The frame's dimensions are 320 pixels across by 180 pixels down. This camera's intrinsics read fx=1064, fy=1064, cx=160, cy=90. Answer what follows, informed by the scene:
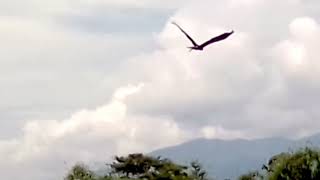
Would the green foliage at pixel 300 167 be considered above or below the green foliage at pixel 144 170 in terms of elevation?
below

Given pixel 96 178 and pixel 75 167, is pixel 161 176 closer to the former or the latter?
pixel 75 167

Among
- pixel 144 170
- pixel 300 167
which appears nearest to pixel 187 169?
pixel 144 170

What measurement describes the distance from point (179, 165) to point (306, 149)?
36.8 m

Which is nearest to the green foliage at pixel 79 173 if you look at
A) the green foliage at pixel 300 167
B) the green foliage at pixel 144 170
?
the green foliage at pixel 144 170

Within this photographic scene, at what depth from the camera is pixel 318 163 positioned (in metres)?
37.0

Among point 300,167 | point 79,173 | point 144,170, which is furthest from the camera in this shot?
point 144,170

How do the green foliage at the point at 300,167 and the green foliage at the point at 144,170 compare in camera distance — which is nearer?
the green foliage at the point at 300,167

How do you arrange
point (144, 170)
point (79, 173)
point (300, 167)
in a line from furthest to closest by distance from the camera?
point (144, 170) < point (79, 173) < point (300, 167)

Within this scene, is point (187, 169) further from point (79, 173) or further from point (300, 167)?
point (300, 167)

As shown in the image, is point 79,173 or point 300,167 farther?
point 79,173

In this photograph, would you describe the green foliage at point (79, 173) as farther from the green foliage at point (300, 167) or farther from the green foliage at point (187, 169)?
the green foliage at point (300, 167)

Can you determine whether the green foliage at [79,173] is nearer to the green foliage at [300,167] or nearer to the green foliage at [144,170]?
the green foliage at [144,170]

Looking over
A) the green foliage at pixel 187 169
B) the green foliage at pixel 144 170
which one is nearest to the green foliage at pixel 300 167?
the green foliage at pixel 187 169

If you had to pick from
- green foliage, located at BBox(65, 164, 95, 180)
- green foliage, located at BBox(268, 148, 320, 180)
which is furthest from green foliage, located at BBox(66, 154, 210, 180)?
green foliage, located at BBox(268, 148, 320, 180)
